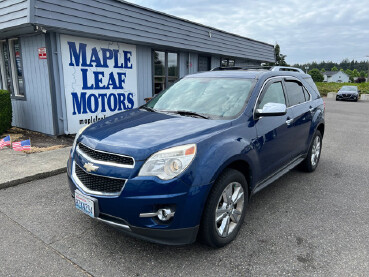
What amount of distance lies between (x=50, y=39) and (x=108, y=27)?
1494mm

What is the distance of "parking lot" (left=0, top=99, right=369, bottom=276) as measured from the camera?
2.49 metres

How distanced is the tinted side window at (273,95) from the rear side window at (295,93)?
23 cm

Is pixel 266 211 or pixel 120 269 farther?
pixel 266 211

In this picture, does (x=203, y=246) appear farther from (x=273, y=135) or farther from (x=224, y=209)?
(x=273, y=135)

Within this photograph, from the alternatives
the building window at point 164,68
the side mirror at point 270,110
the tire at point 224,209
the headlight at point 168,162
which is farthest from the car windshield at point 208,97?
the building window at point 164,68

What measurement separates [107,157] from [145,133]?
0.43 meters

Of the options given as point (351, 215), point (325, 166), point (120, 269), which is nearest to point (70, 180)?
point (120, 269)

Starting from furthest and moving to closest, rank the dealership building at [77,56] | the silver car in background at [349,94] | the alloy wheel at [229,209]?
the silver car in background at [349,94] → the dealership building at [77,56] → the alloy wheel at [229,209]

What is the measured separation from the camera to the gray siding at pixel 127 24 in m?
6.16

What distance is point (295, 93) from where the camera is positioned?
435cm

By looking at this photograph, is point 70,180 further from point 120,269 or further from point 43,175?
point 43,175

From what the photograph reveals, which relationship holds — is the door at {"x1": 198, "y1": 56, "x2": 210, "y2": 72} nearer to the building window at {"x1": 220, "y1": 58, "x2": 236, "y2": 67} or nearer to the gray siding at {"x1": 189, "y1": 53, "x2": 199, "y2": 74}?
the gray siding at {"x1": 189, "y1": 53, "x2": 199, "y2": 74}

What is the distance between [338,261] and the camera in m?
2.61

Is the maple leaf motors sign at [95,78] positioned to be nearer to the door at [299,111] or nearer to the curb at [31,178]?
the curb at [31,178]
